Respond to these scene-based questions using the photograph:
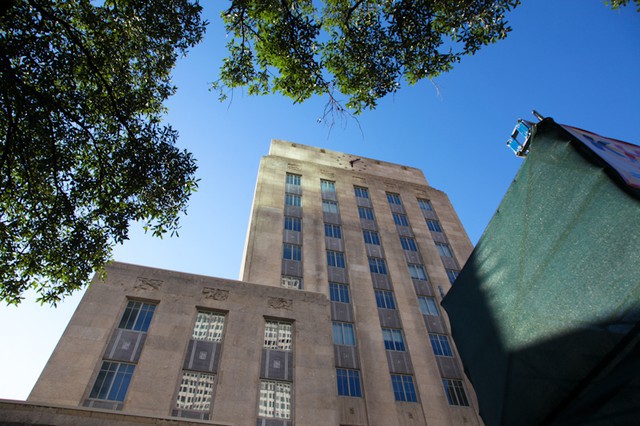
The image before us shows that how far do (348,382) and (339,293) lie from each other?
7579 mm

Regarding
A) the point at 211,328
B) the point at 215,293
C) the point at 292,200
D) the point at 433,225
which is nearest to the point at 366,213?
the point at 433,225

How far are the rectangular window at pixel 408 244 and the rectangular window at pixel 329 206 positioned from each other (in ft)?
26.0

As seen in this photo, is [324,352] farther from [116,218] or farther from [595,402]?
[595,402]

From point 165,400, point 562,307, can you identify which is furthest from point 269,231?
point 562,307

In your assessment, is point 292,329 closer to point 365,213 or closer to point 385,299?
point 385,299

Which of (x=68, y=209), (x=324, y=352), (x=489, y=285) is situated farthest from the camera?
(x=324, y=352)

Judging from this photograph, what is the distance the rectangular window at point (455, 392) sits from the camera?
25678 mm

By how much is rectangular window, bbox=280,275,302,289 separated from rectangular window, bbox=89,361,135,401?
14.3 meters

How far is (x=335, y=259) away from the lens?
33.4 meters

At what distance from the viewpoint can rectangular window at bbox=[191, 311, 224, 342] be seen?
18.7 m

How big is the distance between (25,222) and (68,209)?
157cm

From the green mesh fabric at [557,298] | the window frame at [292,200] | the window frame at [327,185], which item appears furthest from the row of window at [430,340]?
the green mesh fabric at [557,298]

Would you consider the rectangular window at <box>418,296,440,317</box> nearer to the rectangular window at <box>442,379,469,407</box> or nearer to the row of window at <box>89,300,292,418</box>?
the rectangular window at <box>442,379,469,407</box>

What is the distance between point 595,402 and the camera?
15.8 feet
